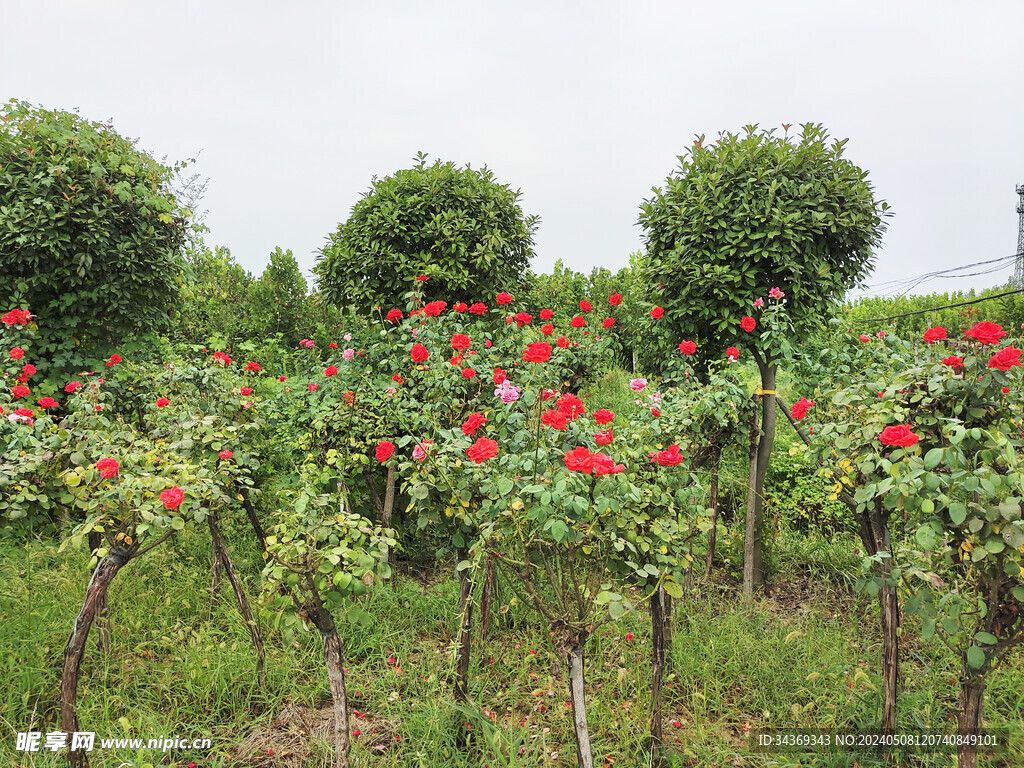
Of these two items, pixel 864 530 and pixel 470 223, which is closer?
pixel 864 530

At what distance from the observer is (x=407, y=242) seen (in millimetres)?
4480

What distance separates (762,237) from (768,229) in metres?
0.06

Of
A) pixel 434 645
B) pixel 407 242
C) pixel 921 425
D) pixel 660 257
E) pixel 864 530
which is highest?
pixel 407 242

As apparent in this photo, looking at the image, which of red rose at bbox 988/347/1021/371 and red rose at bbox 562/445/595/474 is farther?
red rose at bbox 988/347/1021/371

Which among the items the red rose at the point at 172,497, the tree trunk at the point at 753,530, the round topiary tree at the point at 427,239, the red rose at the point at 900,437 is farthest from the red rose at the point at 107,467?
the tree trunk at the point at 753,530

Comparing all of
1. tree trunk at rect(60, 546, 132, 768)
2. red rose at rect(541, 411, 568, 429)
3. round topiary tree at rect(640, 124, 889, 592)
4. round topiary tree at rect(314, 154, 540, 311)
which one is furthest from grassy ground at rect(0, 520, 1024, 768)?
round topiary tree at rect(314, 154, 540, 311)

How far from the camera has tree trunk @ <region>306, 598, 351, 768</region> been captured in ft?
6.95

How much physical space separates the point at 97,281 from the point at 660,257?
4588mm

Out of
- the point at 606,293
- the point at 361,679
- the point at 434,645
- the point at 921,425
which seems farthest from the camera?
the point at 606,293

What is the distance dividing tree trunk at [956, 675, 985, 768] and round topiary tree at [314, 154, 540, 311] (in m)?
3.61

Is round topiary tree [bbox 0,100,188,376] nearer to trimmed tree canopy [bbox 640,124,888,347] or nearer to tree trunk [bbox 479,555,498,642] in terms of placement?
tree trunk [bbox 479,555,498,642]

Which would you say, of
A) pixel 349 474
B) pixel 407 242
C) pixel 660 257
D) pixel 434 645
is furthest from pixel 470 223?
pixel 434 645

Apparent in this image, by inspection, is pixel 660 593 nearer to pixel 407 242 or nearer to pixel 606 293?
pixel 407 242

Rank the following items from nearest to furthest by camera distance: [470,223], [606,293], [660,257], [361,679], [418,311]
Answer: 1. [361,679]
2. [418,311]
3. [660,257]
4. [470,223]
5. [606,293]
